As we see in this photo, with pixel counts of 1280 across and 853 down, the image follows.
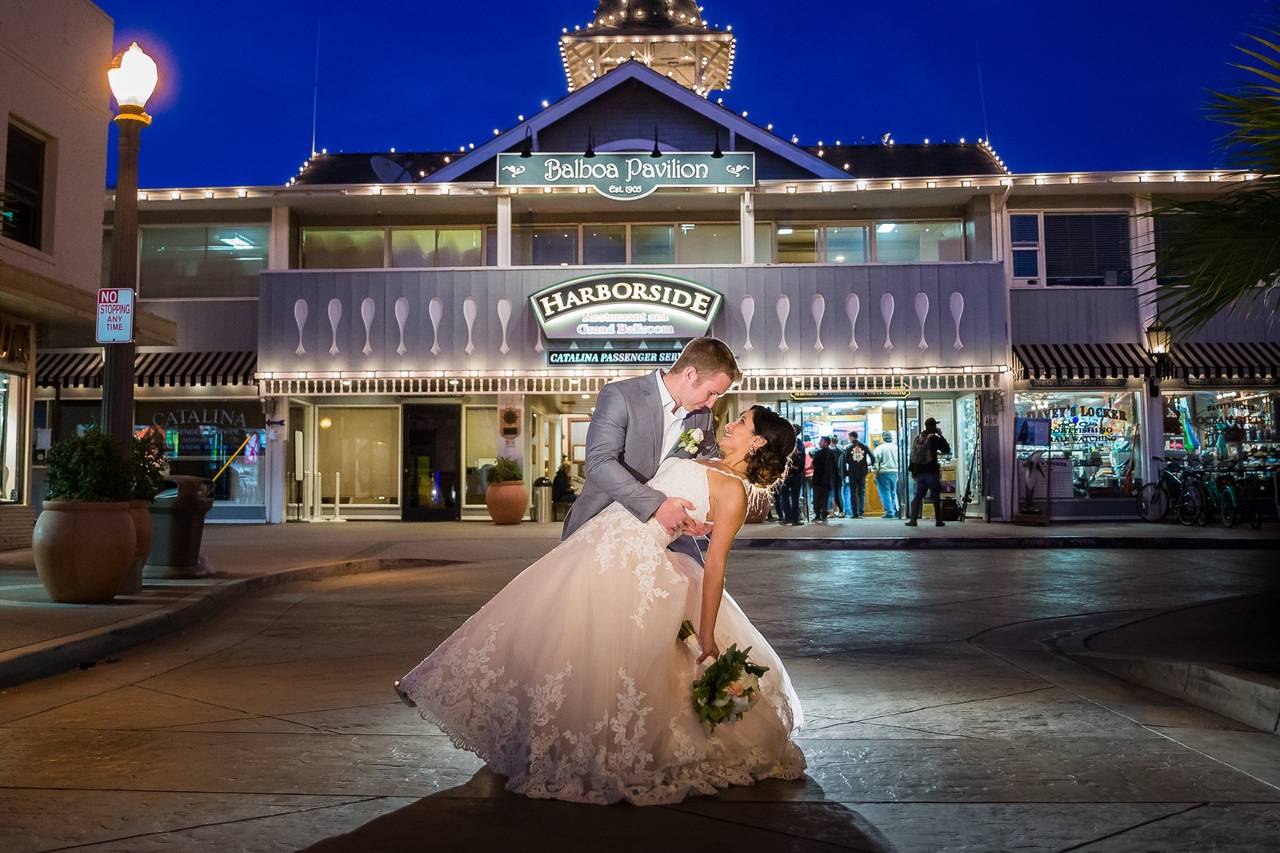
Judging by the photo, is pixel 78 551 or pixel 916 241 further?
pixel 916 241

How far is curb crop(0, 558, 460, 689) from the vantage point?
693 cm

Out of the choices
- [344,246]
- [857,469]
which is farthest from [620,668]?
[344,246]

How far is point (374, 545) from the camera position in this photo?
55.5 feet

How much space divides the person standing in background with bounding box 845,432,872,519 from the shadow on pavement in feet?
58.7

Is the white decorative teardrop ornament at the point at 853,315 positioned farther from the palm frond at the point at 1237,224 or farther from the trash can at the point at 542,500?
the palm frond at the point at 1237,224

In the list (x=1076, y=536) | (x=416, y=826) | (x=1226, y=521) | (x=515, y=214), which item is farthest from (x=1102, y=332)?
(x=416, y=826)

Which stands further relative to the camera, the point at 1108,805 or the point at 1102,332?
the point at 1102,332

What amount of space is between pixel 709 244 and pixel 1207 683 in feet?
62.6

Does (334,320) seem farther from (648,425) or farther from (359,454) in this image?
(648,425)

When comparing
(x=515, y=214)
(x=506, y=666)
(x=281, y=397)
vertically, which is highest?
(x=515, y=214)

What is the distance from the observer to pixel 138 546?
33.7ft

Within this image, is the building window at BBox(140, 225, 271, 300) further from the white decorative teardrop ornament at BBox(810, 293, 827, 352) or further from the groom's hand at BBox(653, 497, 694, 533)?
the groom's hand at BBox(653, 497, 694, 533)

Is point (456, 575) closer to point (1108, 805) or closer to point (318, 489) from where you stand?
point (1108, 805)

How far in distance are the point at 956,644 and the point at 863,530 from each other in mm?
11048
